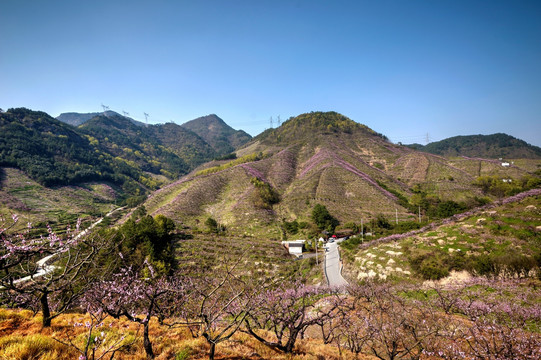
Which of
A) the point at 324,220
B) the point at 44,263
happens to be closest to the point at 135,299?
the point at 44,263

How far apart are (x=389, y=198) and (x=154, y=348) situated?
64281 mm

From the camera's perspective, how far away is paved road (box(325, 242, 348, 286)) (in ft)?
97.6

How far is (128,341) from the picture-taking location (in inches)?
293

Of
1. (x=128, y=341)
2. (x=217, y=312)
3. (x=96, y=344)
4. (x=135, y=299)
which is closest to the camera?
(x=96, y=344)

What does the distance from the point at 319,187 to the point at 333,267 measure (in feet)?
114

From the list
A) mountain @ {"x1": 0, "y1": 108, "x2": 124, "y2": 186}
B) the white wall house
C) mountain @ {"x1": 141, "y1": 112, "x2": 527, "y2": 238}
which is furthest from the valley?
the white wall house

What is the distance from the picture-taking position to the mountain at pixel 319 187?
57266 millimetres

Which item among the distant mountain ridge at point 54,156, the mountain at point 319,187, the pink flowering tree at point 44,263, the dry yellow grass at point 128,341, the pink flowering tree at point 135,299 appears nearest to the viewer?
the dry yellow grass at point 128,341

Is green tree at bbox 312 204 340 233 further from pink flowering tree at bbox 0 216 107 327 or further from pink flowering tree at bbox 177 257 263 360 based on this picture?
pink flowering tree at bbox 0 216 107 327

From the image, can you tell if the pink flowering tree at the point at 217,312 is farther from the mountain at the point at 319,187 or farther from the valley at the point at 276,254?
the mountain at the point at 319,187

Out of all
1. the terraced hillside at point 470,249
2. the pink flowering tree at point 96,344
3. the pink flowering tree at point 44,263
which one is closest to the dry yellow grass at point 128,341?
the pink flowering tree at point 96,344

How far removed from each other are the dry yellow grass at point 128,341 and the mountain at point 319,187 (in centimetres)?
4142

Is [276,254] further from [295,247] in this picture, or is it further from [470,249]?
[470,249]

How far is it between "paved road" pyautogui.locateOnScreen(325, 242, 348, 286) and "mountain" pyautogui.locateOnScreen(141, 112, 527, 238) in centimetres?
1197
